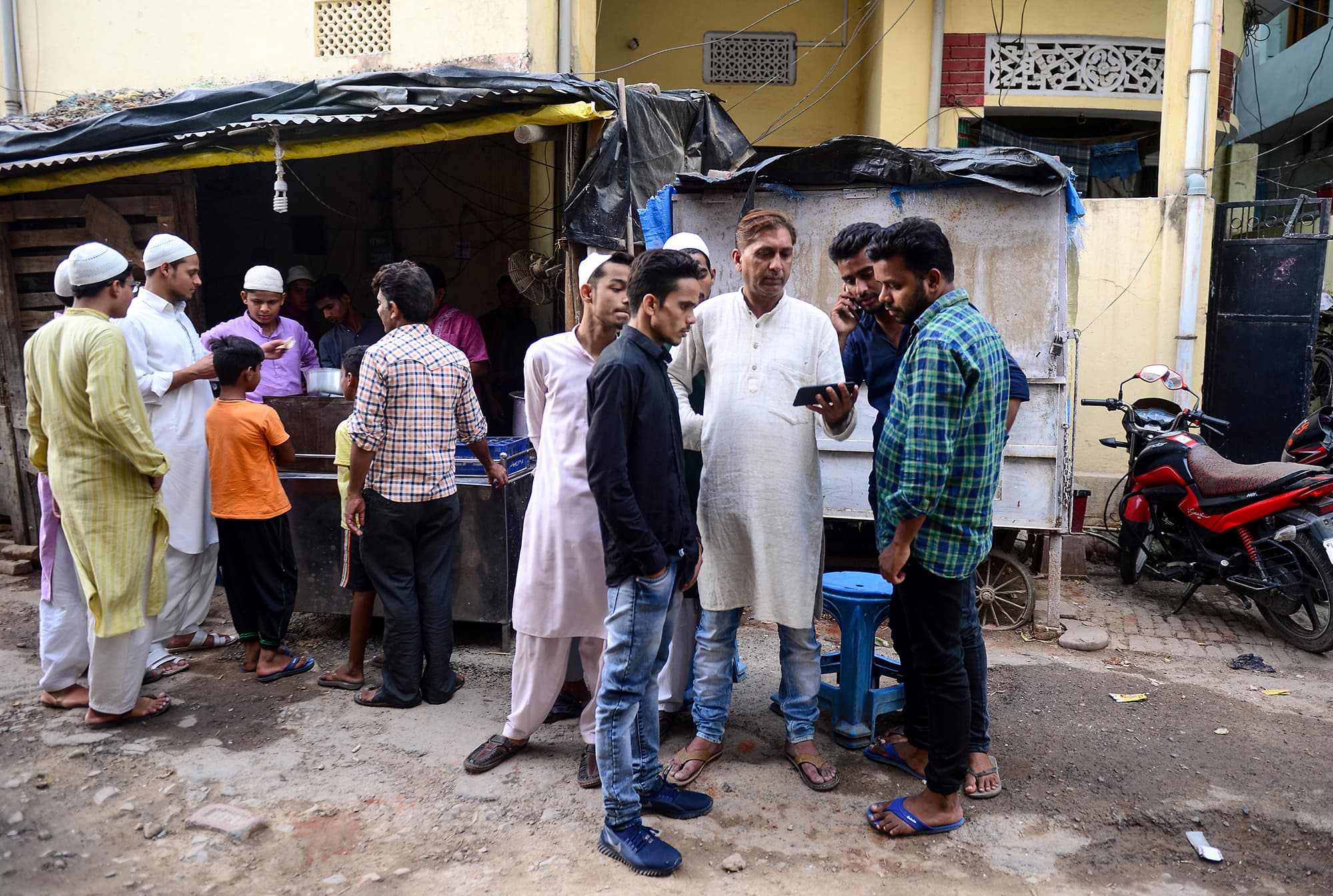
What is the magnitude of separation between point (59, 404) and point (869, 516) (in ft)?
12.6

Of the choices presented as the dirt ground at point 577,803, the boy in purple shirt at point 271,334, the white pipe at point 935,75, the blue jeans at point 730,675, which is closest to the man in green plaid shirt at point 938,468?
the dirt ground at point 577,803

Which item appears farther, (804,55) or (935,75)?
(804,55)

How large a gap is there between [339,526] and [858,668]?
2.76m

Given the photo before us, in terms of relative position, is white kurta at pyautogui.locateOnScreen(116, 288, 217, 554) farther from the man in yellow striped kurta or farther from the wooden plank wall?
the wooden plank wall

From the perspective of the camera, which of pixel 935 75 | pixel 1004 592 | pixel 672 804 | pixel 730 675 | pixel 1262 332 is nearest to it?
pixel 672 804

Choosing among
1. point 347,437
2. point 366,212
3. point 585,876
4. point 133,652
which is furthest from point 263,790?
point 366,212

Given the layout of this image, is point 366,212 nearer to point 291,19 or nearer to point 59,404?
point 291,19

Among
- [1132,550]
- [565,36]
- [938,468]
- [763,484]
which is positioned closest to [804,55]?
[565,36]

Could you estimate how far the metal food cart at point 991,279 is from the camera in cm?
512

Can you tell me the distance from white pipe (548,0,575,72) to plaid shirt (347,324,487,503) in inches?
148

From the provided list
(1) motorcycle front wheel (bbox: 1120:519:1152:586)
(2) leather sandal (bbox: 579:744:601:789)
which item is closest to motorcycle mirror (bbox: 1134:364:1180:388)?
(1) motorcycle front wheel (bbox: 1120:519:1152:586)

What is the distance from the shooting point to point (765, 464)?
338cm

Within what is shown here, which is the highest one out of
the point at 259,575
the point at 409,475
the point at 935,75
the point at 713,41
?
the point at 713,41

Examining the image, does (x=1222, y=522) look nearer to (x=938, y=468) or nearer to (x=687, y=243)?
(x=938, y=468)
